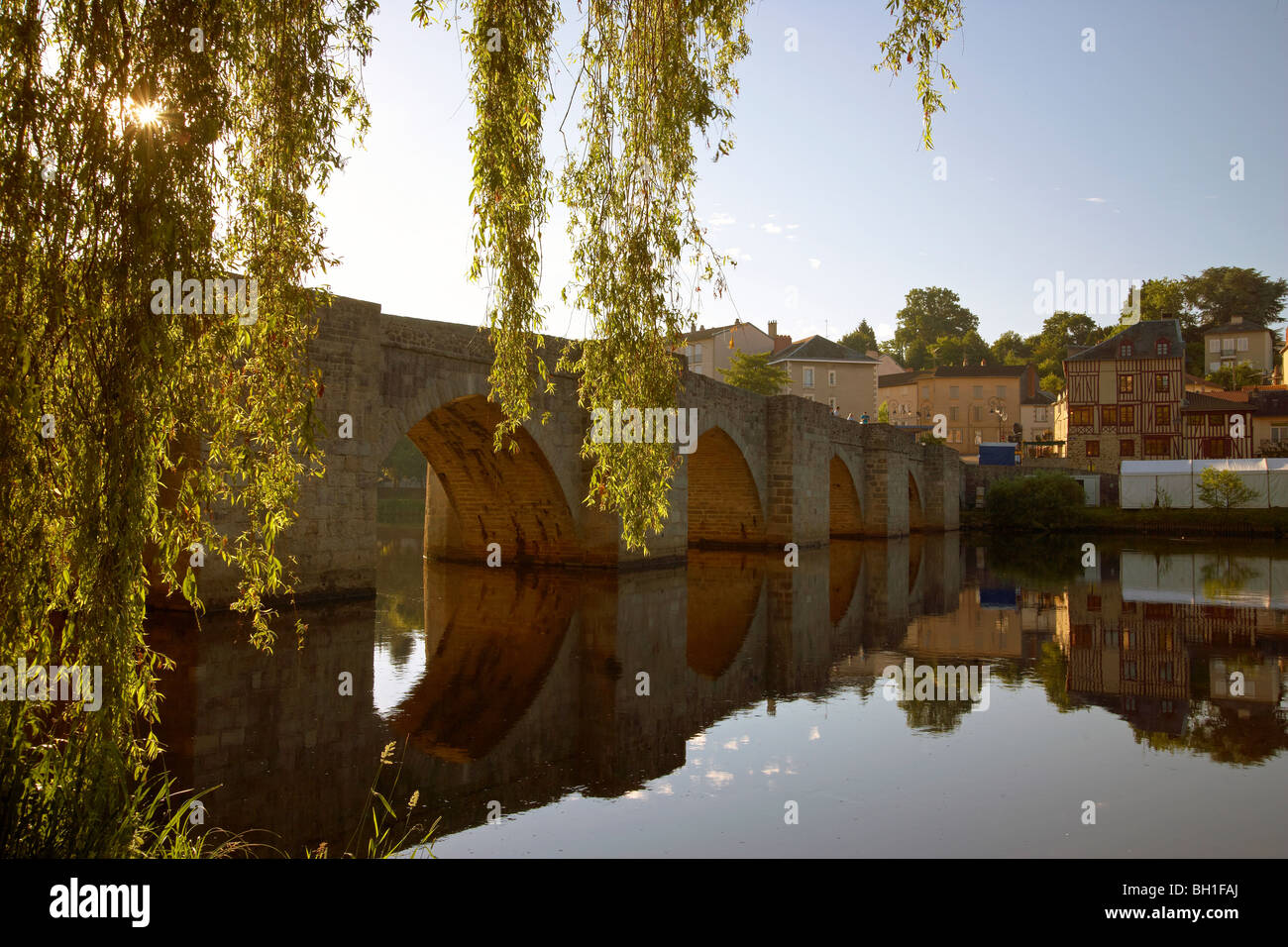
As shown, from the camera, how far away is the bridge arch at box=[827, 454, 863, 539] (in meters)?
31.6

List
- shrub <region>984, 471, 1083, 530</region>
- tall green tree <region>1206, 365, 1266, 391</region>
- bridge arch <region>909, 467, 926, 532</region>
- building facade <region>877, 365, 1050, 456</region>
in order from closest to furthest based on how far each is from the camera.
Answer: shrub <region>984, 471, 1083, 530</region> → bridge arch <region>909, 467, 926, 532</region> → tall green tree <region>1206, 365, 1266, 391</region> → building facade <region>877, 365, 1050, 456</region>

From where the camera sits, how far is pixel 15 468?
3344mm

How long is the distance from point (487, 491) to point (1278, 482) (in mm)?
34243

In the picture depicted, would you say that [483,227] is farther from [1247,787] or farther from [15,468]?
[1247,787]

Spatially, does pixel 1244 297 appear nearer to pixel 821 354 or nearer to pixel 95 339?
pixel 821 354

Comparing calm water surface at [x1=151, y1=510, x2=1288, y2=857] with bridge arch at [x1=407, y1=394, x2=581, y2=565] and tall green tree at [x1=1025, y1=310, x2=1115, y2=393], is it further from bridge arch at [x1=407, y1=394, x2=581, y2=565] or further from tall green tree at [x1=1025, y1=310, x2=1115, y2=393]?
tall green tree at [x1=1025, y1=310, x2=1115, y2=393]

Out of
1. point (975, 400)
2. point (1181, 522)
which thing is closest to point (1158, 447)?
point (1181, 522)

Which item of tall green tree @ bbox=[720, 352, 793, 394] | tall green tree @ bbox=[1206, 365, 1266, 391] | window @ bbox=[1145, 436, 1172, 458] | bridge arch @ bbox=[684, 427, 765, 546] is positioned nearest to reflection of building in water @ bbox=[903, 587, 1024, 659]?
bridge arch @ bbox=[684, 427, 765, 546]

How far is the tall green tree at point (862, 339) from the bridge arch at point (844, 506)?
2438 inches

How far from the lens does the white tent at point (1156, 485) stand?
39562mm

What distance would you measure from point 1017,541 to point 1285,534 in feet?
32.8

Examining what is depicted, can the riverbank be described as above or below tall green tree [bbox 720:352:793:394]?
below

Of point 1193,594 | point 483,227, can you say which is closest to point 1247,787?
point 483,227

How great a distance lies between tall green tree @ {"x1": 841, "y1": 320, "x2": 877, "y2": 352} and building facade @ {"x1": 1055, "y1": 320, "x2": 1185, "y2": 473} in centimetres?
4403
